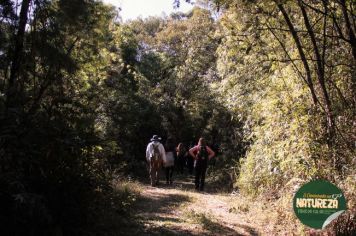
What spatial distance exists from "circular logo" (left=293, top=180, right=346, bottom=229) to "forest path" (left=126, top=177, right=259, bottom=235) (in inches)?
99.1

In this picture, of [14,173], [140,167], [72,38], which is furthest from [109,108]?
[14,173]

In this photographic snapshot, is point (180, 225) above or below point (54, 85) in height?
below

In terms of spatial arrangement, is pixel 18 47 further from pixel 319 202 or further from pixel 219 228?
pixel 319 202

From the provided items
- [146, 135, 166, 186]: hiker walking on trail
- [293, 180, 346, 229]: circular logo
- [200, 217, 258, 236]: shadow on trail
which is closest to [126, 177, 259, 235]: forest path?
[200, 217, 258, 236]: shadow on trail

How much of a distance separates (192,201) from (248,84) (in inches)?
144

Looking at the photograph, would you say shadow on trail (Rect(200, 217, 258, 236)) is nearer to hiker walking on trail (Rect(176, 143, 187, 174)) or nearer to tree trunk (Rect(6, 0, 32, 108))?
tree trunk (Rect(6, 0, 32, 108))

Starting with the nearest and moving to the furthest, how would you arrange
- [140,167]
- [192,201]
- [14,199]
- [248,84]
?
[14,199], [192,201], [248,84], [140,167]

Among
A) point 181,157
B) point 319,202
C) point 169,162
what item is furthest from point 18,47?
point 181,157

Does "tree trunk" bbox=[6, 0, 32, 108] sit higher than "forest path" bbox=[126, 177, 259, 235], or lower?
higher

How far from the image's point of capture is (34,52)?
22.0 feet

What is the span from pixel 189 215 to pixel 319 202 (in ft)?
12.4

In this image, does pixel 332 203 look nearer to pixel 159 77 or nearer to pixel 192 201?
pixel 192 201

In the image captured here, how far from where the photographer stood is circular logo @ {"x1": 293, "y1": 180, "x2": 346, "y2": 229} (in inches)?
202

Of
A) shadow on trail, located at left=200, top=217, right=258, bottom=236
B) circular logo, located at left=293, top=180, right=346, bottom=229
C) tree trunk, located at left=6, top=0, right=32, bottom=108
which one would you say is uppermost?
tree trunk, located at left=6, top=0, right=32, bottom=108
